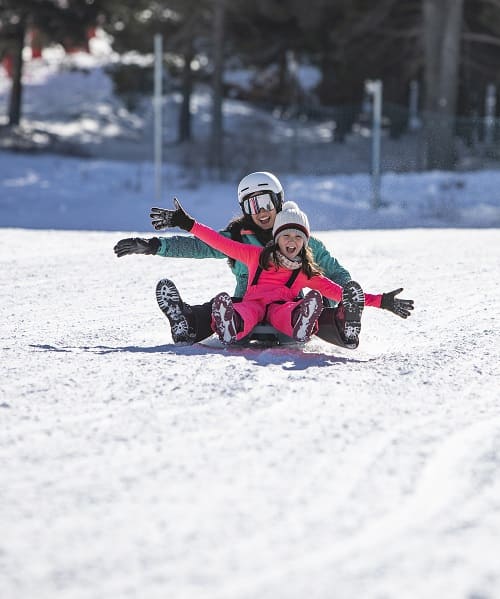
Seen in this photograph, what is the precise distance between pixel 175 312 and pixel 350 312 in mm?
908

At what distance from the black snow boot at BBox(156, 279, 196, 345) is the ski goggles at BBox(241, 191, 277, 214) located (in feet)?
2.02

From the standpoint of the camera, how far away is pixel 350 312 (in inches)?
A: 200

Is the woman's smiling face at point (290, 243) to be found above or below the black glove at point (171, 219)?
below

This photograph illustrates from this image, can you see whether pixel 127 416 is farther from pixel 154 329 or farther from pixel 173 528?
pixel 154 329

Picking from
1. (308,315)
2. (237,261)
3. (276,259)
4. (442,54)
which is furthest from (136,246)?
(442,54)

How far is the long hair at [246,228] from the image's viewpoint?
541 centimetres

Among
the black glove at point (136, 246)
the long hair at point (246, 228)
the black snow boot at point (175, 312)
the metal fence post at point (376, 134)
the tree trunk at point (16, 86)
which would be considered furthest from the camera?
the tree trunk at point (16, 86)

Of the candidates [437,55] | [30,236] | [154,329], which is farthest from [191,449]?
[437,55]

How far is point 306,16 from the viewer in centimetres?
2439

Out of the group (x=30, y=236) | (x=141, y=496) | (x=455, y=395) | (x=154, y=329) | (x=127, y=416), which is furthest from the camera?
(x=30, y=236)

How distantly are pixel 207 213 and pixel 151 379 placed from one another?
443 inches

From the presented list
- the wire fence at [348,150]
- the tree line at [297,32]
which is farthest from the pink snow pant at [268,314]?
the tree line at [297,32]

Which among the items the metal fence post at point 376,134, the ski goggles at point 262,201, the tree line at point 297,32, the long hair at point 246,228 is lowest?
the long hair at point 246,228

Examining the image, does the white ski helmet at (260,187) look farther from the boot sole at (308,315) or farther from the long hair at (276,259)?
the boot sole at (308,315)
